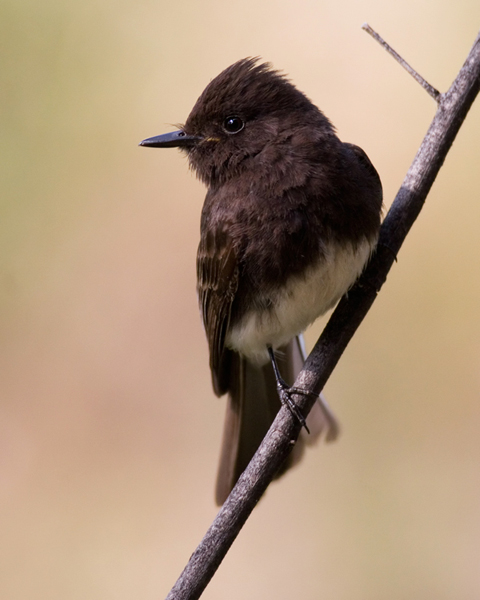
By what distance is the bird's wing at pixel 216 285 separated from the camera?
9.44 ft

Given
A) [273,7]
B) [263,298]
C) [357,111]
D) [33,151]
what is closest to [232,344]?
[263,298]

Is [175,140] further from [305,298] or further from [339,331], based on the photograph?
[339,331]

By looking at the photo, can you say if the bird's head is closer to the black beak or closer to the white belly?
the black beak

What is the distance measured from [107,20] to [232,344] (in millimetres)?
2696

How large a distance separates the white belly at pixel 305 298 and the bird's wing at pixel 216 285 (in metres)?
0.07

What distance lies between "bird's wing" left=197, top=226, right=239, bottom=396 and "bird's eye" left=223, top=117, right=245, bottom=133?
0.40 m

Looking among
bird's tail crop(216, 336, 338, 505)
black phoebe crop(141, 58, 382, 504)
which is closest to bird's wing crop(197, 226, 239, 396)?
black phoebe crop(141, 58, 382, 504)

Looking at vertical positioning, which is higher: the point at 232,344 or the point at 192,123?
the point at 192,123

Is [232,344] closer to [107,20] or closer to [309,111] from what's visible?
[309,111]

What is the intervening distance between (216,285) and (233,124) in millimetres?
623

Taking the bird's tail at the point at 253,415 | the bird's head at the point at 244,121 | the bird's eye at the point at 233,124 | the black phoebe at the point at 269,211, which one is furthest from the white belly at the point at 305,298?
the bird's eye at the point at 233,124

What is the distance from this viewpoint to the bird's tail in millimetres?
3268

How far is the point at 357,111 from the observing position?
449 cm

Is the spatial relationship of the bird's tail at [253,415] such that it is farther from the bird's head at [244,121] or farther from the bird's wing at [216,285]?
the bird's head at [244,121]
